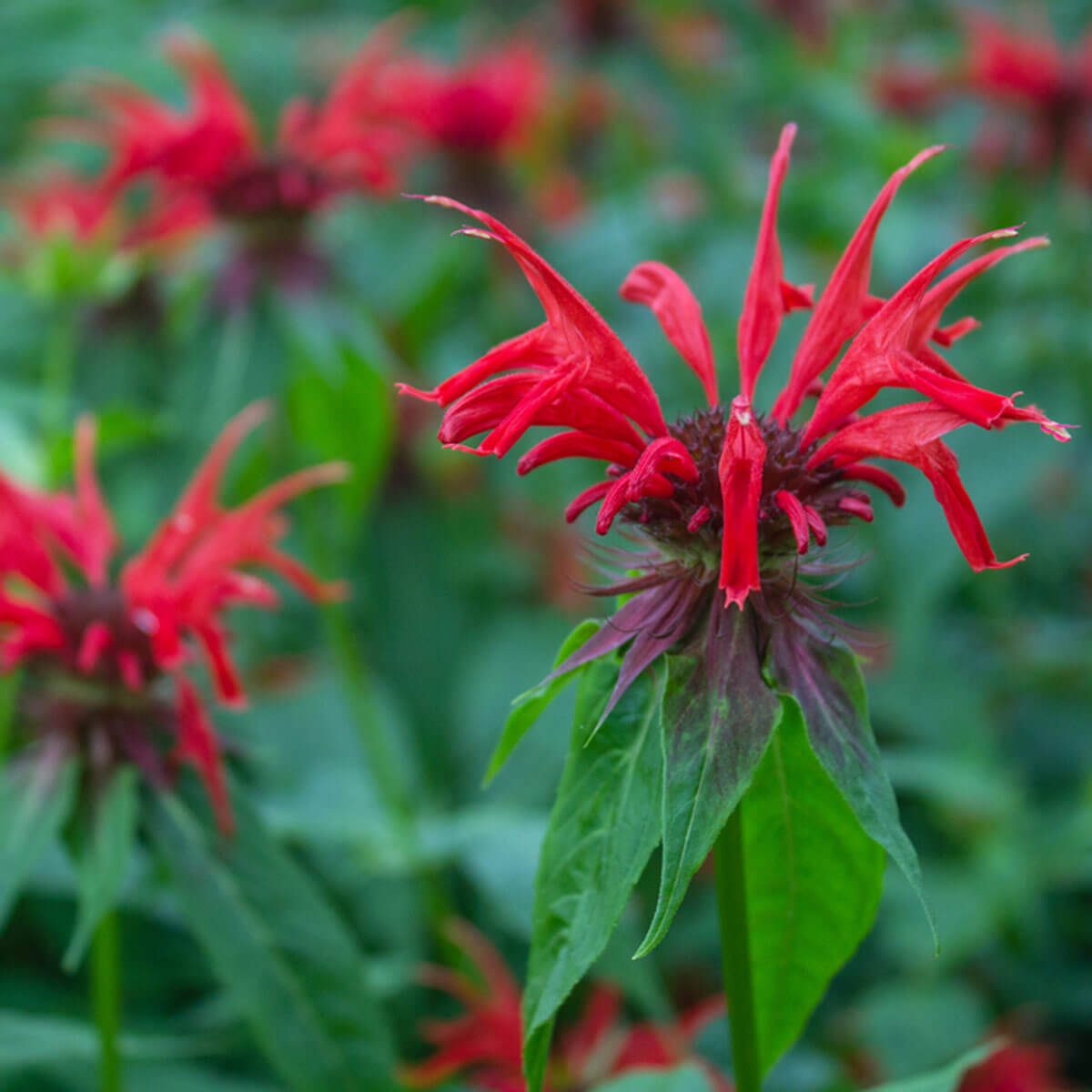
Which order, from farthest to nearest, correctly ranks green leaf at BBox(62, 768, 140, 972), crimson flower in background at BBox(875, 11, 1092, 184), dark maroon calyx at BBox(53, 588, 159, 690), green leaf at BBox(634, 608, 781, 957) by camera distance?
crimson flower in background at BBox(875, 11, 1092, 184) → dark maroon calyx at BBox(53, 588, 159, 690) → green leaf at BBox(62, 768, 140, 972) → green leaf at BBox(634, 608, 781, 957)

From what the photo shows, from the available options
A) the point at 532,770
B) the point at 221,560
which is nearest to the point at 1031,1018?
the point at 532,770

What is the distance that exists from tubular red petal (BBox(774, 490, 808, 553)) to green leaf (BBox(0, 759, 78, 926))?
453mm

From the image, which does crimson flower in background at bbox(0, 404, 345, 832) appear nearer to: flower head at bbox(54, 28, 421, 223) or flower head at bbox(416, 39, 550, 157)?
flower head at bbox(54, 28, 421, 223)

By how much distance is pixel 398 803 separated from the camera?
1383 millimetres

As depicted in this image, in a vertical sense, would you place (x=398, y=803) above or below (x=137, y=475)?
below

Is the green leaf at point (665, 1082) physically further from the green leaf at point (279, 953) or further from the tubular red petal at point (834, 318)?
the tubular red petal at point (834, 318)

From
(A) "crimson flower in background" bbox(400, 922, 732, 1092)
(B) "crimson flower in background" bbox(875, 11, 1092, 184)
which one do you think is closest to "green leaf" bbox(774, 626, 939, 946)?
(A) "crimson flower in background" bbox(400, 922, 732, 1092)

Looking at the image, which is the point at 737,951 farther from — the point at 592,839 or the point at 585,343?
the point at 585,343

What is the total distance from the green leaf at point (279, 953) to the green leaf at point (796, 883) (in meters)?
0.25

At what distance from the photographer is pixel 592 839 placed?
1.92ft

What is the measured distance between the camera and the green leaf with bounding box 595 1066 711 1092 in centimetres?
70

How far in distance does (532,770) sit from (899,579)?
0.50 metres

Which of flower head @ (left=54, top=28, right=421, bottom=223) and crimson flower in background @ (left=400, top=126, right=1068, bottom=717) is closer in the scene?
crimson flower in background @ (left=400, top=126, right=1068, bottom=717)

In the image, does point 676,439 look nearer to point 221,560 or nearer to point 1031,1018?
point 221,560
